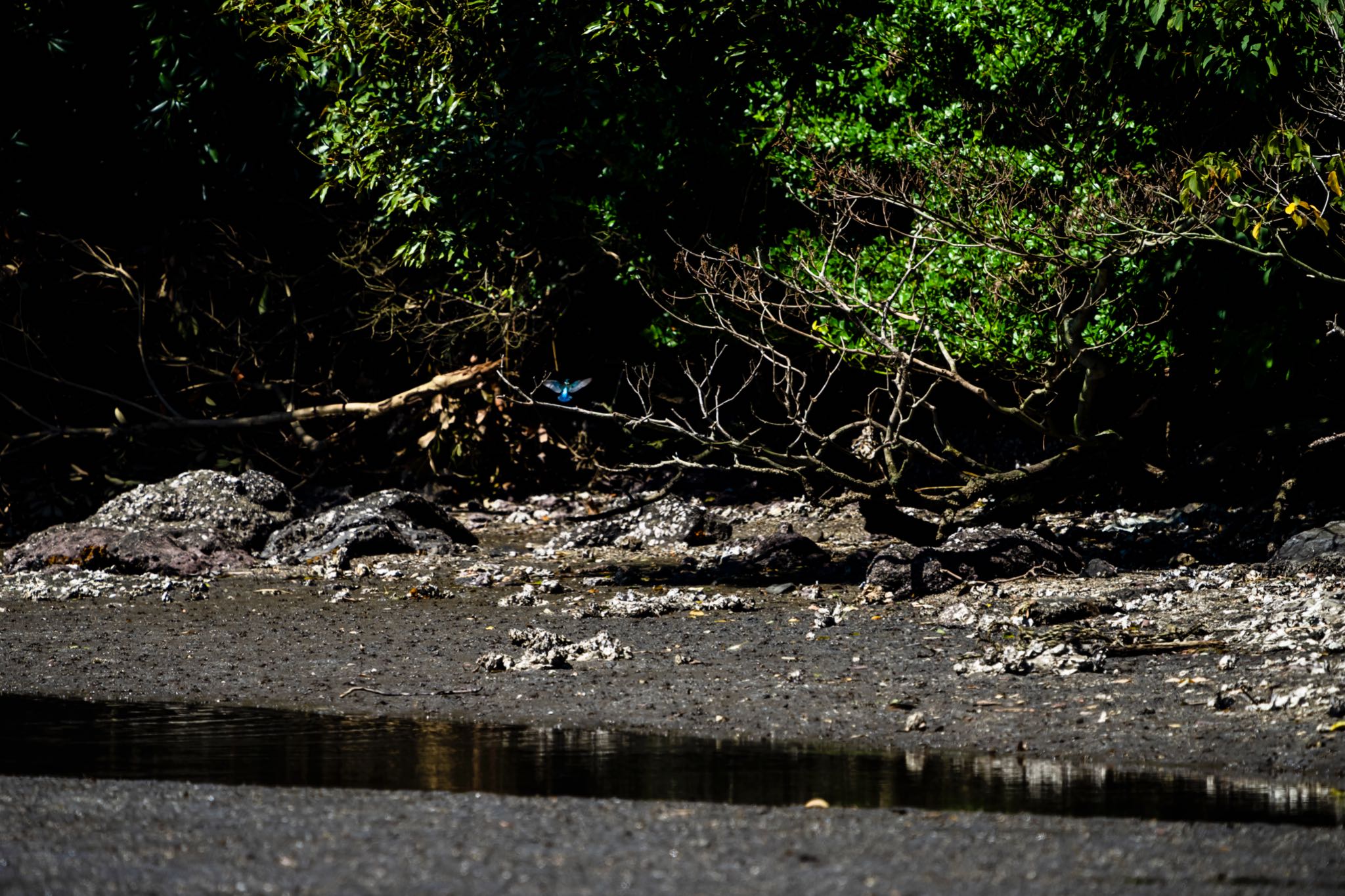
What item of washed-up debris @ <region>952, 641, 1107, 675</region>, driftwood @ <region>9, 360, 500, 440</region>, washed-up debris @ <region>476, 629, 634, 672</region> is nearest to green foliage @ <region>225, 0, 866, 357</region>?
driftwood @ <region>9, 360, 500, 440</region>

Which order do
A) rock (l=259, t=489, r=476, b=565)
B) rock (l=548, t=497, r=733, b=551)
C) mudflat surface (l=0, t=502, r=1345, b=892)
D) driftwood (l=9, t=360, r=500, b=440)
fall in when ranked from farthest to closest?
1. driftwood (l=9, t=360, r=500, b=440)
2. rock (l=548, t=497, r=733, b=551)
3. rock (l=259, t=489, r=476, b=565)
4. mudflat surface (l=0, t=502, r=1345, b=892)

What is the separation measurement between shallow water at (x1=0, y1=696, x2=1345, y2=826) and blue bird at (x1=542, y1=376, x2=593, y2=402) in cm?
647

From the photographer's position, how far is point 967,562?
8.78 metres

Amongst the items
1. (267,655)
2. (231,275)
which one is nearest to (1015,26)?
(267,655)

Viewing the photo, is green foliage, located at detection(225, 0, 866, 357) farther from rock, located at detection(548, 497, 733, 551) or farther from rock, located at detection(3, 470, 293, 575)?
rock, located at detection(3, 470, 293, 575)

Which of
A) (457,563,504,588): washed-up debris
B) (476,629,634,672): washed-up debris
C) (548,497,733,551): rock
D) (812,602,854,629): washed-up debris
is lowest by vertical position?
(476,629,634,672): washed-up debris

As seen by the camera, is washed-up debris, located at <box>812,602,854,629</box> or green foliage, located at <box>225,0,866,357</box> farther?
green foliage, located at <box>225,0,866,357</box>

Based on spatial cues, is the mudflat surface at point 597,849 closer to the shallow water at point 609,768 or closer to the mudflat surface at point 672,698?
the mudflat surface at point 672,698

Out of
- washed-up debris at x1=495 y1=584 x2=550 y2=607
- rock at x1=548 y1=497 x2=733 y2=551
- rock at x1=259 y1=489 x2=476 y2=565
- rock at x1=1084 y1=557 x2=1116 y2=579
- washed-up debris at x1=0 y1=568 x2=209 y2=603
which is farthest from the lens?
rock at x1=548 y1=497 x2=733 y2=551

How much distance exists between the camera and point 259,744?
17.7ft

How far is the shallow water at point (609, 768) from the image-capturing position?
14.6ft

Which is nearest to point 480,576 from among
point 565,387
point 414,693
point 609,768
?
point 565,387

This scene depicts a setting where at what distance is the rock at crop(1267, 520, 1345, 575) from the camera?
329 inches

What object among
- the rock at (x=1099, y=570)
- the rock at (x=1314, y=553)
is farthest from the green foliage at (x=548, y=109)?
the rock at (x=1314, y=553)
